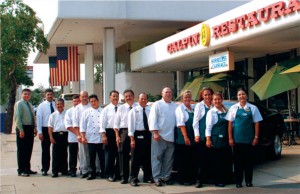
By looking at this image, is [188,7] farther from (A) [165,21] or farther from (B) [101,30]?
(B) [101,30]

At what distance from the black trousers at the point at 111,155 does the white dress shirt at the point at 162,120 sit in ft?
3.35

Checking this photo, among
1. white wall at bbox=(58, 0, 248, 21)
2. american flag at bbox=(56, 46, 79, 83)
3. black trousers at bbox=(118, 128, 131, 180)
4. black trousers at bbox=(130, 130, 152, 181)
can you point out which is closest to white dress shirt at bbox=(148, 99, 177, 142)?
black trousers at bbox=(130, 130, 152, 181)

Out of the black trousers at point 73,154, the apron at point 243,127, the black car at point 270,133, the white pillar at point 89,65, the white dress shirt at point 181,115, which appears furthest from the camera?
the white pillar at point 89,65

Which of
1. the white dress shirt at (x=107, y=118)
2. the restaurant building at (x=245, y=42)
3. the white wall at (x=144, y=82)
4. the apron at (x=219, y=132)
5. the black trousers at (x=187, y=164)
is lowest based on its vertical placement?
the black trousers at (x=187, y=164)

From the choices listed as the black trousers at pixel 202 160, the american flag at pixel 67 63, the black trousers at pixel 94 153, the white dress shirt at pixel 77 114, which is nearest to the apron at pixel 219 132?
the black trousers at pixel 202 160

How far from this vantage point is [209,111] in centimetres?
780

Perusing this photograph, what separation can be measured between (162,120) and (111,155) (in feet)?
4.46

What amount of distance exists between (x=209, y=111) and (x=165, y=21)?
13610 millimetres

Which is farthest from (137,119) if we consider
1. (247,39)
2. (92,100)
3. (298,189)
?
(247,39)

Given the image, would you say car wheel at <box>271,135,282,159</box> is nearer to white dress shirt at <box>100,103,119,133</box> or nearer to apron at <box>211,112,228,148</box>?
apron at <box>211,112,228,148</box>

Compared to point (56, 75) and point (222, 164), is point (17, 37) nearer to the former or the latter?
point (56, 75)

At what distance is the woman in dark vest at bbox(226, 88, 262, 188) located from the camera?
7.70 metres

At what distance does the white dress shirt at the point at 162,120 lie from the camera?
26.2 ft

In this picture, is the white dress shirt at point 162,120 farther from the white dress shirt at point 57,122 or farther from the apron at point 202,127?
the white dress shirt at point 57,122
